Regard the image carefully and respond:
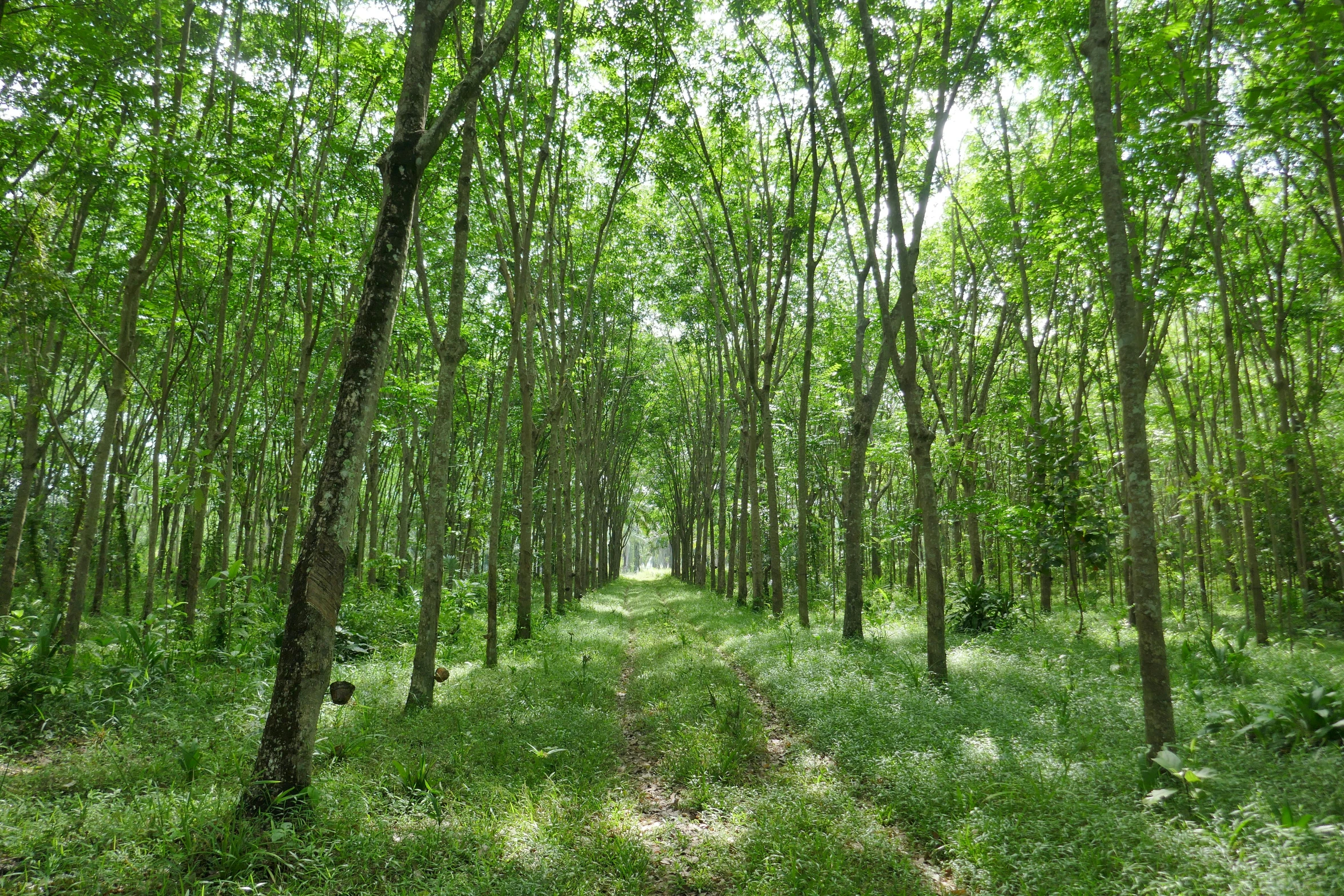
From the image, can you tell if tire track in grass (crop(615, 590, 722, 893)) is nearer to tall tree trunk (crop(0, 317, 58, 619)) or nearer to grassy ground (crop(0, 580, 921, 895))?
grassy ground (crop(0, 580, 921, 895))

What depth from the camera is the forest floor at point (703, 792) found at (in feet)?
12.4

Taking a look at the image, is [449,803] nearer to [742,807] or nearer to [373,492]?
[742,807]

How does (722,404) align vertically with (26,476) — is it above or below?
above

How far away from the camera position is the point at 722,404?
22.1m

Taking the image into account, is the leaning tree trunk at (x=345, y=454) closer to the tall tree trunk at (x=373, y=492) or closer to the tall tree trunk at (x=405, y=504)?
the tall tree trunk at (x=405, y=504)

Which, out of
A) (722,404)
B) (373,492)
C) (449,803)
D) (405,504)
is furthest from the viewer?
(722,404)

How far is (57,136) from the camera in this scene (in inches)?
311

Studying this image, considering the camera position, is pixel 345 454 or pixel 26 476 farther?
pixel 26 476

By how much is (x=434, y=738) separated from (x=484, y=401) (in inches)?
746

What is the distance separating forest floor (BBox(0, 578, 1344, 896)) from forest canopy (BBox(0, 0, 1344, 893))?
5cm

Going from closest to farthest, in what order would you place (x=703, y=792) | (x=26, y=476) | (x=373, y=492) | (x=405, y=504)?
(x=703, y=792), (x=26, y=476), (x=405, y=504), (x=373, y=492)

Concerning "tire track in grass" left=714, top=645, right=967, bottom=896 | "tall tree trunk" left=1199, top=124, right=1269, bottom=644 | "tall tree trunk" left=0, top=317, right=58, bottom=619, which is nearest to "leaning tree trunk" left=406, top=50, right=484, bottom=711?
"tire track in grass" left=714, top=645, right=967, bottom=896

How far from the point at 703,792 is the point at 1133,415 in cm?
511

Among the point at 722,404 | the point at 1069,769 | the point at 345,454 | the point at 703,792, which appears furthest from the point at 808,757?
the point at 722,404
